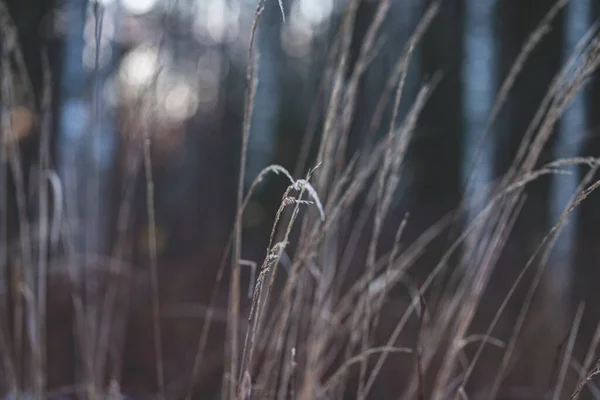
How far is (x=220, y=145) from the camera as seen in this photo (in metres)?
7.97

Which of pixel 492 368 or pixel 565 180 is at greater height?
pixel 565 180

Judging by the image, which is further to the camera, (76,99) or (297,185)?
(76,99)

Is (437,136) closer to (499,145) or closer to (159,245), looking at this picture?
(499,145)

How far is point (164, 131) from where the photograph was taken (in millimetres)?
11336

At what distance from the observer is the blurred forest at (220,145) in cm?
112

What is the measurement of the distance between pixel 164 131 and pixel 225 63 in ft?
11.5

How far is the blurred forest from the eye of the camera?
3.68 ft

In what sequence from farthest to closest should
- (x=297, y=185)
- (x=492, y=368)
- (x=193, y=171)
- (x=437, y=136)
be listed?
(x=193, y=171)
(x=437, y=136)
(x=492, y=368)
(x=297, y=185)

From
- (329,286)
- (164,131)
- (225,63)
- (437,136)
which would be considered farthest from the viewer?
(164,131)

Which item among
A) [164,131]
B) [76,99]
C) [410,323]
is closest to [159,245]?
[76,99]

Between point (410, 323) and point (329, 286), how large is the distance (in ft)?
7.94

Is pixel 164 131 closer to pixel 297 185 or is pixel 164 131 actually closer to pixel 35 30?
pixel 35 30

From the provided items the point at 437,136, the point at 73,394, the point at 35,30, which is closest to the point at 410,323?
the point at 73,394

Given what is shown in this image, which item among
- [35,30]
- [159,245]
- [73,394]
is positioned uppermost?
[35,30]
